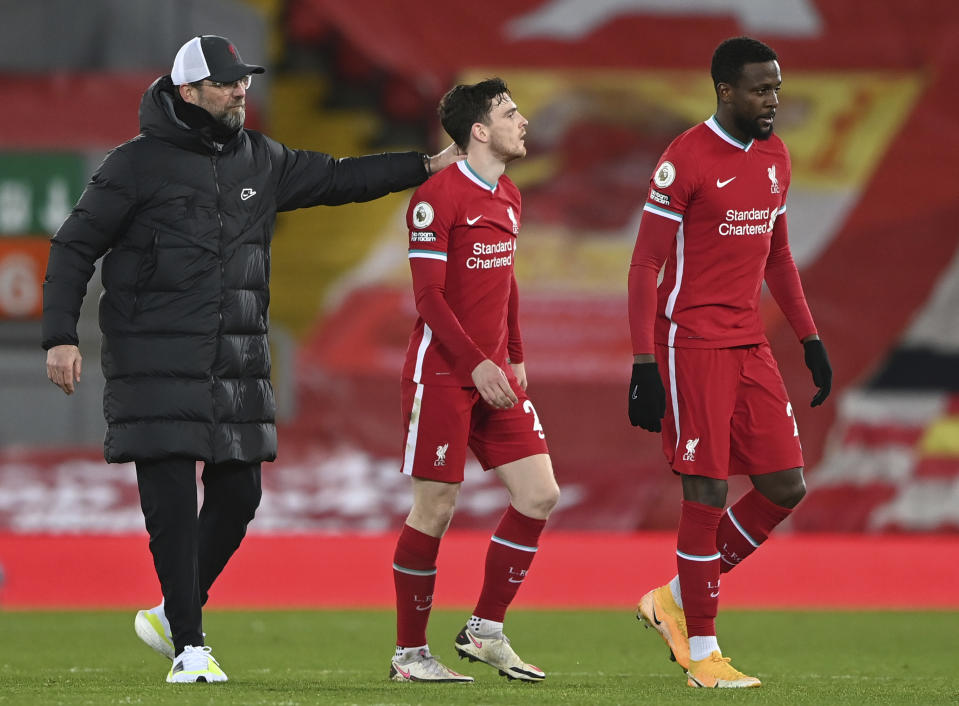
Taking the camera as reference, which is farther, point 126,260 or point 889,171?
point 889,171

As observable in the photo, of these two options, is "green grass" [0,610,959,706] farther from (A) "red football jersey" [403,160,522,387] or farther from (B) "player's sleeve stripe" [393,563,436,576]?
(A) "red football jersey" [403,160,522,387]

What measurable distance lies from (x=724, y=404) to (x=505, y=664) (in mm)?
1051

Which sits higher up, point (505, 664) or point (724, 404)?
point (724, 404)

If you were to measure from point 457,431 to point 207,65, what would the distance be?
51.9 inches

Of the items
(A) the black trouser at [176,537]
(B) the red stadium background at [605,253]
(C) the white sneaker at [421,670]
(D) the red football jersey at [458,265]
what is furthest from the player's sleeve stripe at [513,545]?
(B) the red stadium background at [605,253]

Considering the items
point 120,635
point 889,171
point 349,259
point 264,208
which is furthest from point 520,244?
point 264,208

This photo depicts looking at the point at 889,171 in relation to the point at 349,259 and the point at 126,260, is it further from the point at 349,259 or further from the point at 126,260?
the point at 126,260

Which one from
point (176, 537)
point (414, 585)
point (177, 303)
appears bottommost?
point (414, 585)

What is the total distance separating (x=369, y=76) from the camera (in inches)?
481

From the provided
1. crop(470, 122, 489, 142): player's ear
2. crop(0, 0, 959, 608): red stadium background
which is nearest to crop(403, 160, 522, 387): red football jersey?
crop(470, 122, 489, 142): player's ear

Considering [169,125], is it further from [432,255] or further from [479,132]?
[479,132]

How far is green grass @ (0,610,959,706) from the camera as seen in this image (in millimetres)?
4543

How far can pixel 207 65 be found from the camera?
4.86 m

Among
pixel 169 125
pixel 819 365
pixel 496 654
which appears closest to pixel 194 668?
pixel 496 654
